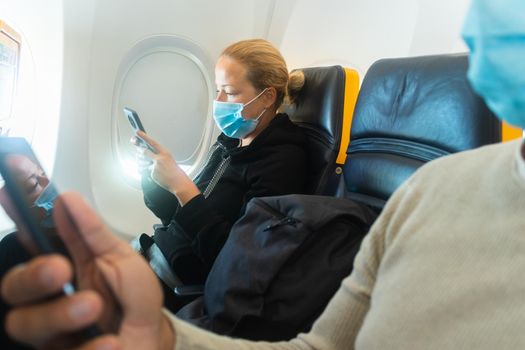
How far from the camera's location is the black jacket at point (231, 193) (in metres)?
1.41

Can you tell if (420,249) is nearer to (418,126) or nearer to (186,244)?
(418,126)

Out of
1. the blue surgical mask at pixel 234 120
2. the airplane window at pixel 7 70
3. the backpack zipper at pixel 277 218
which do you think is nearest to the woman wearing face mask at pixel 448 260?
the backpack zipper at pixel 277 218

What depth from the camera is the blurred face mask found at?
18.6 inches

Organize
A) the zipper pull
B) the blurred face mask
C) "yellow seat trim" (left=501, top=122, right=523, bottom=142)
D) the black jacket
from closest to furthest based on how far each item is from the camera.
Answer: the blurred face mask → "yellow seat trim" (left=501, top=122, right=523, bottom=142) → the zipper pull → the black jacket

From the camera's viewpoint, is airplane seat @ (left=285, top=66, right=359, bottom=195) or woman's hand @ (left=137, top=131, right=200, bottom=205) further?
woman's hand @ (left=137, top=131, right=200, bottom=205)

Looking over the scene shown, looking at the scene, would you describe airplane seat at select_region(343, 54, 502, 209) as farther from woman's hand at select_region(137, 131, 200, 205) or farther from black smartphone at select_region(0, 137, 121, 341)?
black smartphone at select_region(0, 137, 121, 341)

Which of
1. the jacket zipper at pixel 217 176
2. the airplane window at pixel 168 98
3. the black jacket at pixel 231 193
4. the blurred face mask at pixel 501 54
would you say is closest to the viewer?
the blurred face mask at pixel 501 54

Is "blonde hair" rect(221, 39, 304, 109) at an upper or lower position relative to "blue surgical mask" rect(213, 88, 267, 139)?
upper

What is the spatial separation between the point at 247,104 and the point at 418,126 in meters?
0.83

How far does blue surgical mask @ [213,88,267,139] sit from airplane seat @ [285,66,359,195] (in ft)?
0.82

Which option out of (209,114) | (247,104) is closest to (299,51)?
(209,114)

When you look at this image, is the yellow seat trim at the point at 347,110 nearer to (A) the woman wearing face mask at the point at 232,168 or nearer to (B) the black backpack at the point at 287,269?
(A) the woman wearing face mask at the point at 232,168

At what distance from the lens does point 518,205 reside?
0.53m

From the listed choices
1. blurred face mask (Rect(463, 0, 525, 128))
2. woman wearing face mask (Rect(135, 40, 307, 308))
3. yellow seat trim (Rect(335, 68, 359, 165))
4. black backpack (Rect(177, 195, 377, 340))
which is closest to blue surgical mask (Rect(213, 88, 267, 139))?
woman wearing face mask (Rect(135, 40, 307, 308))
